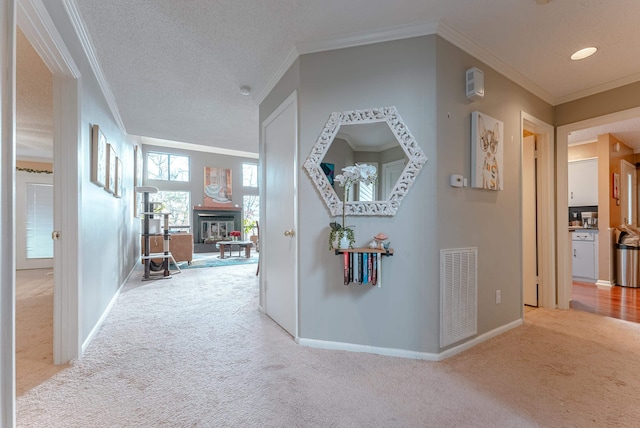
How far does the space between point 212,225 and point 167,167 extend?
2.30 metres

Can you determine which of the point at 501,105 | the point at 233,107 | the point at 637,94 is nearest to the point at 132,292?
the point at 233,107

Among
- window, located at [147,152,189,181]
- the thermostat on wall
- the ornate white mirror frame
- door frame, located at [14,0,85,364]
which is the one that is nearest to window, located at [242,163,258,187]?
window, located at [147,152,189,181]

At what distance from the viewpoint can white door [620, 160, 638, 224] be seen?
15.3ft

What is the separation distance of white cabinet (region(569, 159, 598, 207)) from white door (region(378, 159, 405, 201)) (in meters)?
4.58

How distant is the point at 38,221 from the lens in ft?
19.0

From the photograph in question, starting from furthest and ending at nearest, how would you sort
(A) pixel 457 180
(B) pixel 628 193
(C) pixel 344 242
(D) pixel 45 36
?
(B) pixel 628 193 → (A) pixel 457 180 → (C) pixel 344 242 → (D) pixel 45 36

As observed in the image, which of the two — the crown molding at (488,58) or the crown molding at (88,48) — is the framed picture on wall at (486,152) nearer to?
the crown molding at (488,58)

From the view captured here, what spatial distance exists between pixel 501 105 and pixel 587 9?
79cm

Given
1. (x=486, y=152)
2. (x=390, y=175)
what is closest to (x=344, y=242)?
(x=390, y=175)

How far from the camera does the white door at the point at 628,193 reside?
4672 millimetres

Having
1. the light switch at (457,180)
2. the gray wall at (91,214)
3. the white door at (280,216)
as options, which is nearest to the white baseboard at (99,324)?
the gray wall at (91,214)

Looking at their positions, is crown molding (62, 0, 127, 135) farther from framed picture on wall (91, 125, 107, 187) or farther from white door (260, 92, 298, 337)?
white door (260, 92, 298, 337)

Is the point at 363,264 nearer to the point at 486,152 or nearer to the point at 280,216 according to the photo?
the point at 280,216

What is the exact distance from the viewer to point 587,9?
1.85 meters
